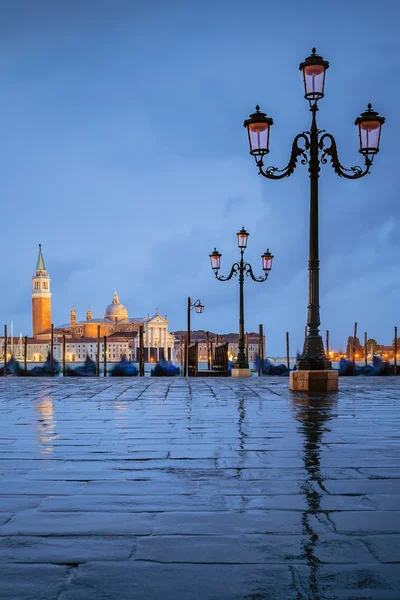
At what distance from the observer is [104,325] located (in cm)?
15212

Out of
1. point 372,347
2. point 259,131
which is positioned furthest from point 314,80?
point 372,347

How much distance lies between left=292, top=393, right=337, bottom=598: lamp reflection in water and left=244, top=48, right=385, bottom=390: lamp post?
5.80ft

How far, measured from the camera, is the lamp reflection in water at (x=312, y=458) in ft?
7.35

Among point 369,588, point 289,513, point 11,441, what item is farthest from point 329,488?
point 11,441

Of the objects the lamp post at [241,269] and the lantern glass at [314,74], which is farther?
the lamp post at [241,269]

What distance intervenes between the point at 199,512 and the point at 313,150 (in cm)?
896

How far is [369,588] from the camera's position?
194 cm

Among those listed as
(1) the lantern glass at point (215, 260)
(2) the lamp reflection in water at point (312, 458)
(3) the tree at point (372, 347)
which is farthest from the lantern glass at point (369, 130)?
(3) the tree at point (372, 347)

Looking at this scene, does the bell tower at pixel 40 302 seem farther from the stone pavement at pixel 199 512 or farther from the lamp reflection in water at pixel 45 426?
the stone pavement at pixel 199 512

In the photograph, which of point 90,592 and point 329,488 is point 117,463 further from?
point 90,592

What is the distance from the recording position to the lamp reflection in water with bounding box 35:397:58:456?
4.61 metres

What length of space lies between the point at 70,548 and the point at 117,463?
163cm

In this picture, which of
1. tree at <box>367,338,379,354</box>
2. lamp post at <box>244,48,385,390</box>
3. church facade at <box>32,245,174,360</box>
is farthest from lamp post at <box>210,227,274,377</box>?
church facade at <box>32,245,174,360</box>

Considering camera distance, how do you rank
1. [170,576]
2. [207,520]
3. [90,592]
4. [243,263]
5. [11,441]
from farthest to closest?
[243,263], [11,441], [207,520], [170,576], [90,592]
